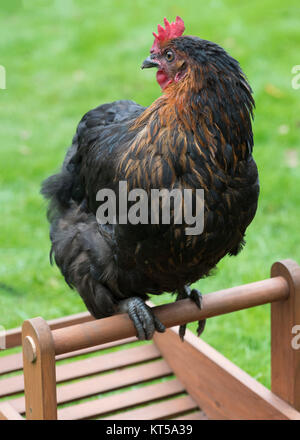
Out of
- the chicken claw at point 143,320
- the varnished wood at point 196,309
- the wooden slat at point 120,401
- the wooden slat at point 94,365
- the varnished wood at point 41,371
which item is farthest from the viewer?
the wooden slat at point 94,365

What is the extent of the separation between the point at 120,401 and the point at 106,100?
9.73 feet

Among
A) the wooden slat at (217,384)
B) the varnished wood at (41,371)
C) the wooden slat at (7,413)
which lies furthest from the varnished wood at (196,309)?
the wooden slat at (7,413)

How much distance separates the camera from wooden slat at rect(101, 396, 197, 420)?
8.31 feet

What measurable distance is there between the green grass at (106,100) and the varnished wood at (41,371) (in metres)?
1.36

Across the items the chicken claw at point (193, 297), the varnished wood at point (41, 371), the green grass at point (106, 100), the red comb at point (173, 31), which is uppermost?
the green grass at point (106, 100)

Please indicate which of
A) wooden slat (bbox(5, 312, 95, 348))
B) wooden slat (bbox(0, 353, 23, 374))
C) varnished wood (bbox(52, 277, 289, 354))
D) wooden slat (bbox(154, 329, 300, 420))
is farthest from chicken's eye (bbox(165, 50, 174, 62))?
wooden slat (bbox(0, 353, 23, 374))

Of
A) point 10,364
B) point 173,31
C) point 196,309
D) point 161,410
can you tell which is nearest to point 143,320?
point 196,309

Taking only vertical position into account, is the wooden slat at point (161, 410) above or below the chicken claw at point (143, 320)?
below

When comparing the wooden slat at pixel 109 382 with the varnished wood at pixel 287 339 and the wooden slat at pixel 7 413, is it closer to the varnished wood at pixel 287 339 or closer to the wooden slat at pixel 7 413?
the wooden slat at pixel 7 413

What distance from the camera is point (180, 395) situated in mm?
2725

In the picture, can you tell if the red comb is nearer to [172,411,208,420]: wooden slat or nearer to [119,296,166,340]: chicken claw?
[119,296,166,340]: chicken claw

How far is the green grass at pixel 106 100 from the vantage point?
343 centimetres

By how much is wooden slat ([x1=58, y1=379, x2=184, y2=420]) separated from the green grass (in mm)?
404
